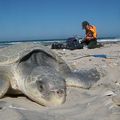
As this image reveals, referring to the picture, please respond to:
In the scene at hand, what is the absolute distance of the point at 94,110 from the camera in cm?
315

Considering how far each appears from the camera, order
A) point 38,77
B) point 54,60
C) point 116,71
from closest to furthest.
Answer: point 38,77 < point 54,60 < point 116,71

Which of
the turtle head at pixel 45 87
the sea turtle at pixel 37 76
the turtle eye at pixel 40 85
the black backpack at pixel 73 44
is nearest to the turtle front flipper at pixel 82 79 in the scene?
the sea turtle at pixel 37 76

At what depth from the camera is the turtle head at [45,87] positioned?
3.46m

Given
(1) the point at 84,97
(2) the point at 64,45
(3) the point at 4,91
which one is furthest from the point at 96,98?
(2) the point at 64,45

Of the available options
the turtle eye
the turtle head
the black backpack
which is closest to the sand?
the turtle head

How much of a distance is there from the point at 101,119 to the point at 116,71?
2.59 m

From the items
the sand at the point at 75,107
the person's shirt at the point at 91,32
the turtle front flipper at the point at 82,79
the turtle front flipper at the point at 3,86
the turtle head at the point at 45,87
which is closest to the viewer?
the sand at the point at 75,107

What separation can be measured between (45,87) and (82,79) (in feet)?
4.10

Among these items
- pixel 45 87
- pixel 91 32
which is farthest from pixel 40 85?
pixel 91 32

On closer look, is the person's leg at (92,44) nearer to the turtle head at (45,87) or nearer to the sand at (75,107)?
the sand at (75,107)

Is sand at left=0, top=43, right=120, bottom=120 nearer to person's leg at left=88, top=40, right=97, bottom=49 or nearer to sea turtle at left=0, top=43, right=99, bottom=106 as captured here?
sea turtle at left=0, top=43, right=99, bottom=106

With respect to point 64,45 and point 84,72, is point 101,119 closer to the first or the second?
point 84,72

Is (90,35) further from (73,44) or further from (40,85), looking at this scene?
(40,85)

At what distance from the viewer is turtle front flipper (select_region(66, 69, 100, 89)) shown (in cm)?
452
